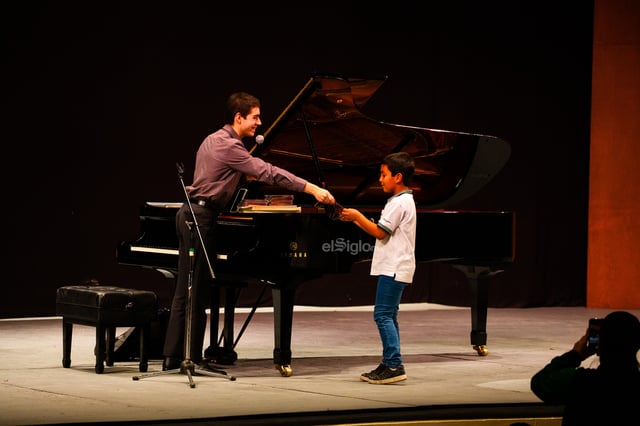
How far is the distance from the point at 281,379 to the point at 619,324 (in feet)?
10.6

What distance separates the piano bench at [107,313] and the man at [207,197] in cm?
17

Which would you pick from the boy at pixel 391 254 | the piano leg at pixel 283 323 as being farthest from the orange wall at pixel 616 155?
the piano leg at pixel 283 323

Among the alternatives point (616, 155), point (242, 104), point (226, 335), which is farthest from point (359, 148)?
point (616, 155)

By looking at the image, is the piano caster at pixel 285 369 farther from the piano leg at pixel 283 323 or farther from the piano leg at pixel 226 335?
the piano leg at pixel 226 335

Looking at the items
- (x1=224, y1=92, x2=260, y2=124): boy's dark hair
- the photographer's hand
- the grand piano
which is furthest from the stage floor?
the photographer's hand

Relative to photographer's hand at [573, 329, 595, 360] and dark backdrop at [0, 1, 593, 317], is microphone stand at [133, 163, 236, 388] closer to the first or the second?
photographer's hand at [573, 329, 595, 360]

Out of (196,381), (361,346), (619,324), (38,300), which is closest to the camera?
(619,324)

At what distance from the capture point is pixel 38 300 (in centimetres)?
908

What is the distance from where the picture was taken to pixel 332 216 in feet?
19.6

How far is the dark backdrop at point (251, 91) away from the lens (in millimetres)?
9039

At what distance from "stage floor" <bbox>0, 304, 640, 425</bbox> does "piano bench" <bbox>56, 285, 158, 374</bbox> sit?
0.35ft

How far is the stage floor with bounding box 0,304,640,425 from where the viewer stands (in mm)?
4930

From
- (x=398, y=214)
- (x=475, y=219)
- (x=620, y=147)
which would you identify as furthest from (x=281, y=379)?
(x=620, y=147)

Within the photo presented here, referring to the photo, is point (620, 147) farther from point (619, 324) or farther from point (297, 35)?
point (619, 324)
